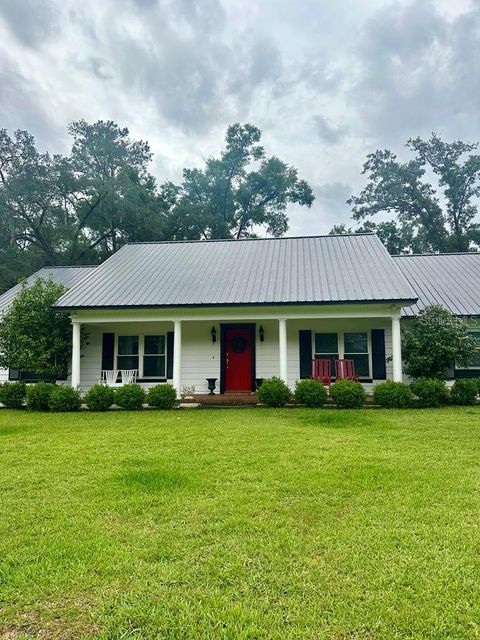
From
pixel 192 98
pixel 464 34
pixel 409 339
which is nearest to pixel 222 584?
pixel 409 339

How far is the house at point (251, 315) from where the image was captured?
11961mm

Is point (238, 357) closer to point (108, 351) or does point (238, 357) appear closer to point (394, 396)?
point (108, 351)

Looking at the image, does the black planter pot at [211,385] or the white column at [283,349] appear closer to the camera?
the white column at [283,349]

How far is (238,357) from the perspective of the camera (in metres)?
13.4

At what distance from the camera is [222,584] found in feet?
9.00

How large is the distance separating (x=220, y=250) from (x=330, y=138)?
14012mm

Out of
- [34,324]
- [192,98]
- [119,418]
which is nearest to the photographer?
[119,418]

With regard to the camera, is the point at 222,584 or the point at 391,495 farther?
the point at 391,495

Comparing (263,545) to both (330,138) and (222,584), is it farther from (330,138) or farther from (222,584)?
(330,138)

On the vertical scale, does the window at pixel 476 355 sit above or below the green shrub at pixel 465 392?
above

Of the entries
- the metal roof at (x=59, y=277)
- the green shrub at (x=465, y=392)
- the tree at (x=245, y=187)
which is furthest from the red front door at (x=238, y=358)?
the tree at (x=245, y=187)

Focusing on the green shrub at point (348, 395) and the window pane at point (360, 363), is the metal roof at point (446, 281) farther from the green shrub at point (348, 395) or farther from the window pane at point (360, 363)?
the green shrub at point (348, 395)

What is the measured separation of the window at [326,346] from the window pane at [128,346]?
603 cm

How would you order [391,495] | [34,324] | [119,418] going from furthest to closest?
[34,324] < [119,418] < [391,495]
